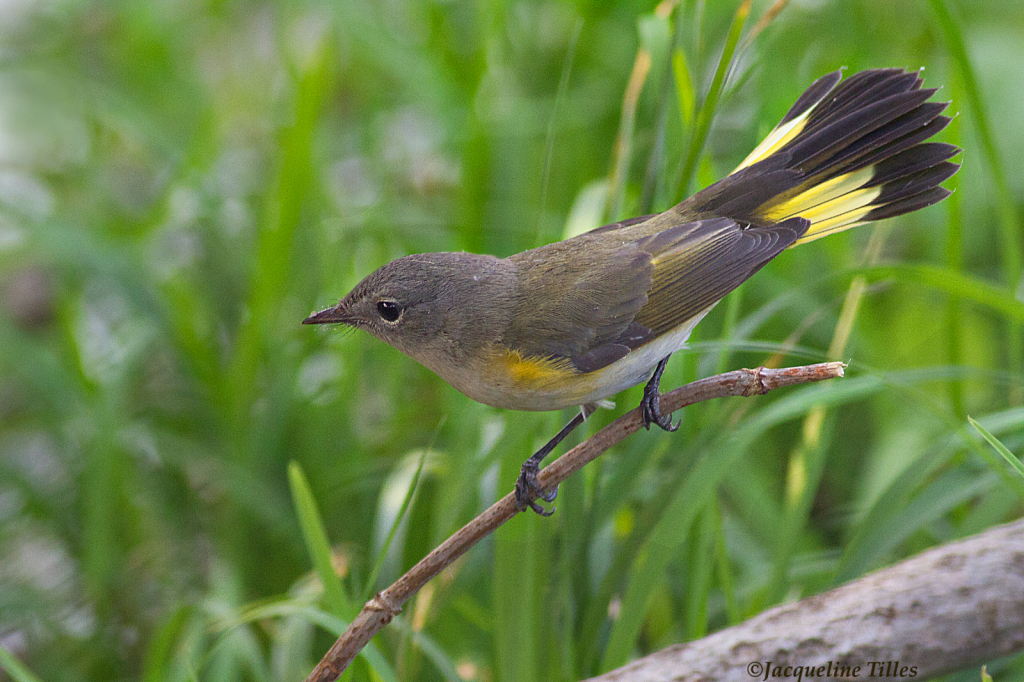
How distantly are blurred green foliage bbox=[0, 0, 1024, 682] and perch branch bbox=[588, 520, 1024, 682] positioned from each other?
1.04 feet

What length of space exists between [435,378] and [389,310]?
1646 millimetres

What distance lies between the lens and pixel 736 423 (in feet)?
6.06

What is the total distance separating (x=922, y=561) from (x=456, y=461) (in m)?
1.02

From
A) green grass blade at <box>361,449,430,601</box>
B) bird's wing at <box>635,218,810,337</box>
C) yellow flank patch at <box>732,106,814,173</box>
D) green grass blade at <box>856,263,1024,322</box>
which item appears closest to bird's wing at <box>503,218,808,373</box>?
bird's wing at <box>635,218,810,337</box>

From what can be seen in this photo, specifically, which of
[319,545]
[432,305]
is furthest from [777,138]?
[319,545]

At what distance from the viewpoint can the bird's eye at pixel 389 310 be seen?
51.9 inches

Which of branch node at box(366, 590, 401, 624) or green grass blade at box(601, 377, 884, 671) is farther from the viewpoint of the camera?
green grass blade at box(601, 377, 884, 671)

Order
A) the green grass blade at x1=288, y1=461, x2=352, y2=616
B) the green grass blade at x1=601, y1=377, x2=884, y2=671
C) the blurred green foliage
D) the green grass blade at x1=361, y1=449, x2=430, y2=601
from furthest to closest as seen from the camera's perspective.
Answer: the blurred green foliage → the green grass blade at x1=601, y1=377, x2=884, y2=671 → the green grass blade at x1=288, y1=461, x2=352, y2=616 → the green grass blade at x1=361, y1=449, x2=430, y2=601

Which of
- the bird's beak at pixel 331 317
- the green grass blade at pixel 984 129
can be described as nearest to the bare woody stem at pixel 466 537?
the bird's beak at pixel 331 317

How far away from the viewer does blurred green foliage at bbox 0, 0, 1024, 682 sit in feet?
5.57

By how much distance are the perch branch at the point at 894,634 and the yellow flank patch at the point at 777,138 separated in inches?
27.2

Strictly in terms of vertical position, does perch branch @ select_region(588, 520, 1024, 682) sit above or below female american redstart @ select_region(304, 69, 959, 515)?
below

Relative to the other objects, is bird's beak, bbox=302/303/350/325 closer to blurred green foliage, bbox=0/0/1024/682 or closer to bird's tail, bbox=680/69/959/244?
blurred green foliage, bbox=0/0/1024/682

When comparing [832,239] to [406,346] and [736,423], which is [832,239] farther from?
[406,346]
